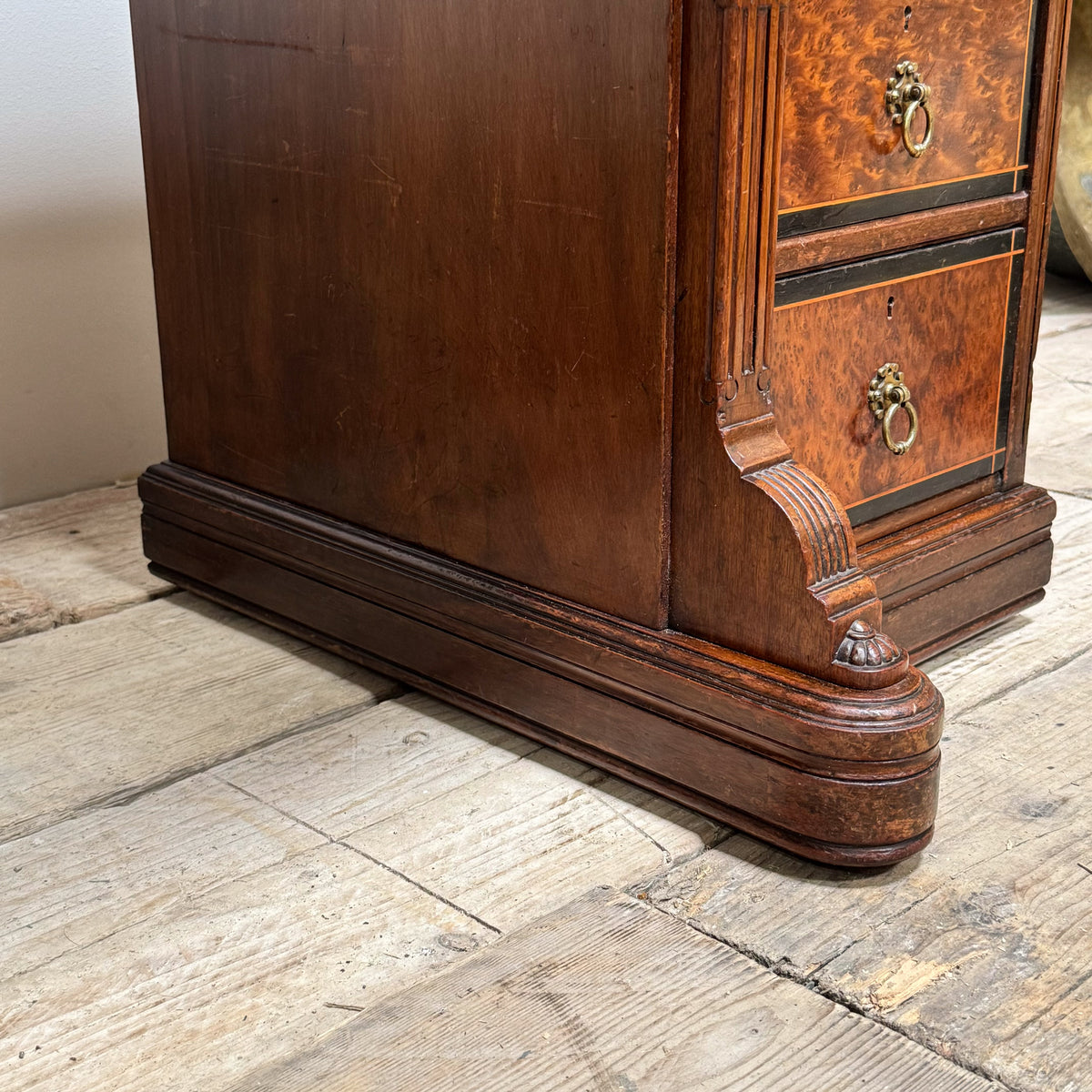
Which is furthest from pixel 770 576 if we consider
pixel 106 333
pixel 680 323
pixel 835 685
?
pixel 106 333

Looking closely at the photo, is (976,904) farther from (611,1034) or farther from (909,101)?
(909,101)

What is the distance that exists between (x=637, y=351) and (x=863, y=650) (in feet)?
1.06

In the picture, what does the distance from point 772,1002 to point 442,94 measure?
86cm

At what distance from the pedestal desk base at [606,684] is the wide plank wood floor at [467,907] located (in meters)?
0.04

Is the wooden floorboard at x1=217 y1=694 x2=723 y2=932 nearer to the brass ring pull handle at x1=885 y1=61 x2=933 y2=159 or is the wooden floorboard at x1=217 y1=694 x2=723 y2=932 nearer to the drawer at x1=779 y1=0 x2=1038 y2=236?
the drawer at x1=779 y1=0 x2=1038 y2=236

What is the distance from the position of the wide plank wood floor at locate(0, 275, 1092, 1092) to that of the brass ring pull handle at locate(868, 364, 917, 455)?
300 millimetres

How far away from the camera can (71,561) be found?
1934mm

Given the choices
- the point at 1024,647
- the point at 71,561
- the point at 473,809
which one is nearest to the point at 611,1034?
the point at 473,809

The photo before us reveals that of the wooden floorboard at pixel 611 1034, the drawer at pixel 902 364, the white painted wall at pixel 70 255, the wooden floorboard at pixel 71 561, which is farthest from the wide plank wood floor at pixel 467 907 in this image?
the white painted wall at pixel 70 255

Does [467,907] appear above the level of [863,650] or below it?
below

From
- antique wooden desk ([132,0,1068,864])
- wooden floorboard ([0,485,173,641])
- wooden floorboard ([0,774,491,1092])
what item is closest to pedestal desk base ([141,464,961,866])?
antique wooden desk ([132,0,1068,864])

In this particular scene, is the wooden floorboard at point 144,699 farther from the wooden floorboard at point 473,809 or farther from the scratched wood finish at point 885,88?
the scratched wood finish at point 885,88

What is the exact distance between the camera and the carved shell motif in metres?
1.17

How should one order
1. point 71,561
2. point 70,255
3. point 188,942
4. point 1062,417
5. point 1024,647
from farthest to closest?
point 1062,417, point 70,255, point 71,561, point 1024,647, point 188,942
